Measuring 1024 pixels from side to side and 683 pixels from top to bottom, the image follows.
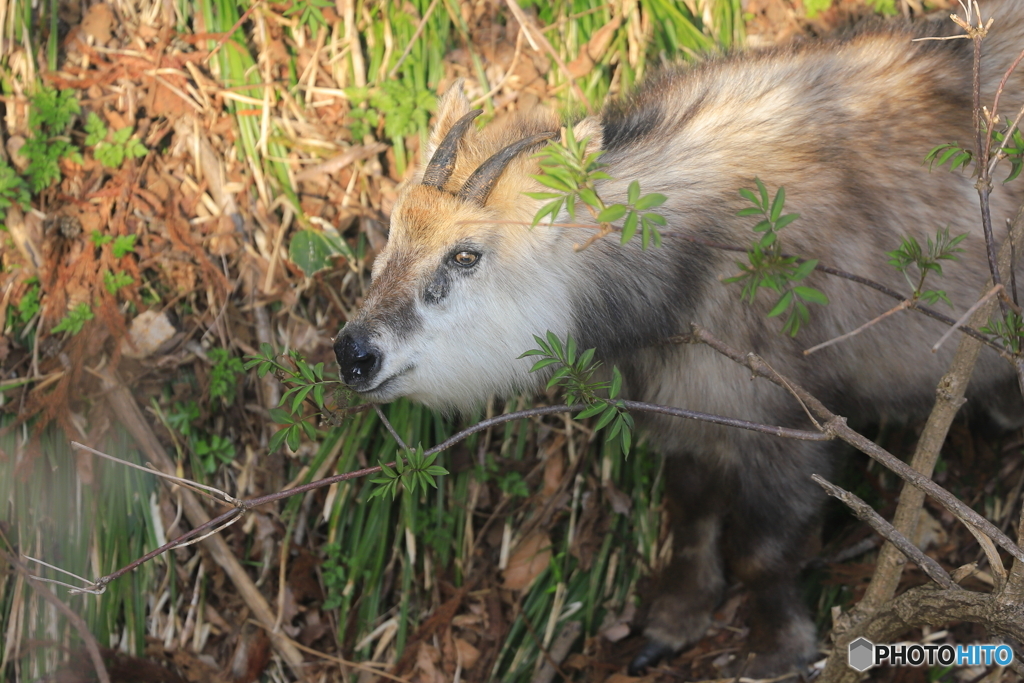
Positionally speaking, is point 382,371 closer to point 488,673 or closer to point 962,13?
point 488,673

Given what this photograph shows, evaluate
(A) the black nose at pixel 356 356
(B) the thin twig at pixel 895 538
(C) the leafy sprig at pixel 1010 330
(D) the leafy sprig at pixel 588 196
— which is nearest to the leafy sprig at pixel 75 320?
(A) the black nose at pixel 356 356

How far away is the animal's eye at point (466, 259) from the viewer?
2.46 metres

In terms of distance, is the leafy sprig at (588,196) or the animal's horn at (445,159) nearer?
the leafy sprig at (588,196)

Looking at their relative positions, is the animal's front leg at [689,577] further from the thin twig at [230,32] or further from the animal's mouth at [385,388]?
the thin twig at [230,32]

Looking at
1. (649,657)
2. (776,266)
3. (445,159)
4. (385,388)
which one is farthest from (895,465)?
(649,657)

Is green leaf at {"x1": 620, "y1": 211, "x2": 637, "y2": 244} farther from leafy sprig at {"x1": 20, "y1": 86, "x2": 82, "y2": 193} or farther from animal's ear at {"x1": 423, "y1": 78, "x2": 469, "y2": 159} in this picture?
leafy sprig at {"x1": 20, "y1": 86, "x2": 82, "y2": 193}

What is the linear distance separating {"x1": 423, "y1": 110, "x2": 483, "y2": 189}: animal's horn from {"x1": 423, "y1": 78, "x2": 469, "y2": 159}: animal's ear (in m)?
0.19

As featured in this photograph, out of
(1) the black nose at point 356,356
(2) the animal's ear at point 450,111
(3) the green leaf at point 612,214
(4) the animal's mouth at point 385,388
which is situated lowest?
(4) the animal's mouth at point 385,388

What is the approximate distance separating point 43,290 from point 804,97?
3080mm

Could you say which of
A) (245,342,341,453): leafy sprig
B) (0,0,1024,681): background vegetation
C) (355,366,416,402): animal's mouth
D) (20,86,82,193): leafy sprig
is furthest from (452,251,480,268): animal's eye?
(20,86,82,193): leafy sprig

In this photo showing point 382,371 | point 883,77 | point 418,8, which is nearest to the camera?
point 382,371

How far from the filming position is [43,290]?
11.0ft

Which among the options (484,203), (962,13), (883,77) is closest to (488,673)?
(484,203)

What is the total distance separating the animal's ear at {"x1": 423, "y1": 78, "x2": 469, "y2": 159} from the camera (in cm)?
274
